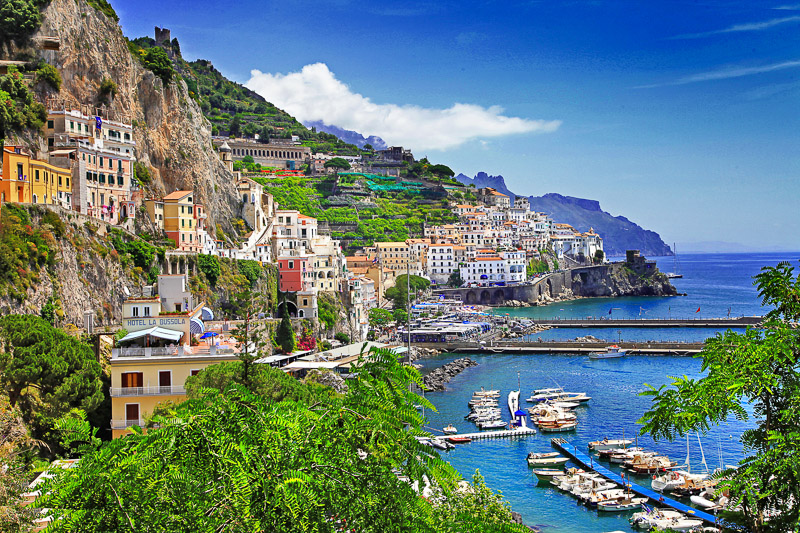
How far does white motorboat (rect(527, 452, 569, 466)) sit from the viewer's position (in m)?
23.9

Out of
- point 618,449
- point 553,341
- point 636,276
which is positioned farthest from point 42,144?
point 636,276

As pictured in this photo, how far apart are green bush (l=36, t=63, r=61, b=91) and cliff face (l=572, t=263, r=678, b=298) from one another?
7472 cm

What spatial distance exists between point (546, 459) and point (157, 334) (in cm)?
1443

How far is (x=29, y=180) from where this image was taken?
24.7 metres

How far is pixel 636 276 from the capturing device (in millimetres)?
94750

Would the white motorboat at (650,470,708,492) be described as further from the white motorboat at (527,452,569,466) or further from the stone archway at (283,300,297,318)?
the stone archway at (283,300,297,318)

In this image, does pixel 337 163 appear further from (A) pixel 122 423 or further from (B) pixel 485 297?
(A) pixel 122 423

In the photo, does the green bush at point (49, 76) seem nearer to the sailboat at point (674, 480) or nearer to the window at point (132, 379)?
the window at point (132, 379)

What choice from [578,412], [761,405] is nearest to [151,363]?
[761,405]

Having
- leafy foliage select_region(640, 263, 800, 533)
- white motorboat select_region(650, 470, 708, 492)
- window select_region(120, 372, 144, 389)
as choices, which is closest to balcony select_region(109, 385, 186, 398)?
window select_region(120, 372, 144, 389)

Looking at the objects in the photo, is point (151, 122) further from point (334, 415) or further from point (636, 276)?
point (636, 276)

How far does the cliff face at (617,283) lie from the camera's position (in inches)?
3661

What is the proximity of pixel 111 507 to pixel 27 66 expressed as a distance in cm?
3109

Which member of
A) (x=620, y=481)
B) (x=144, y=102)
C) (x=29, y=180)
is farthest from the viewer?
(x=144, y=102)
